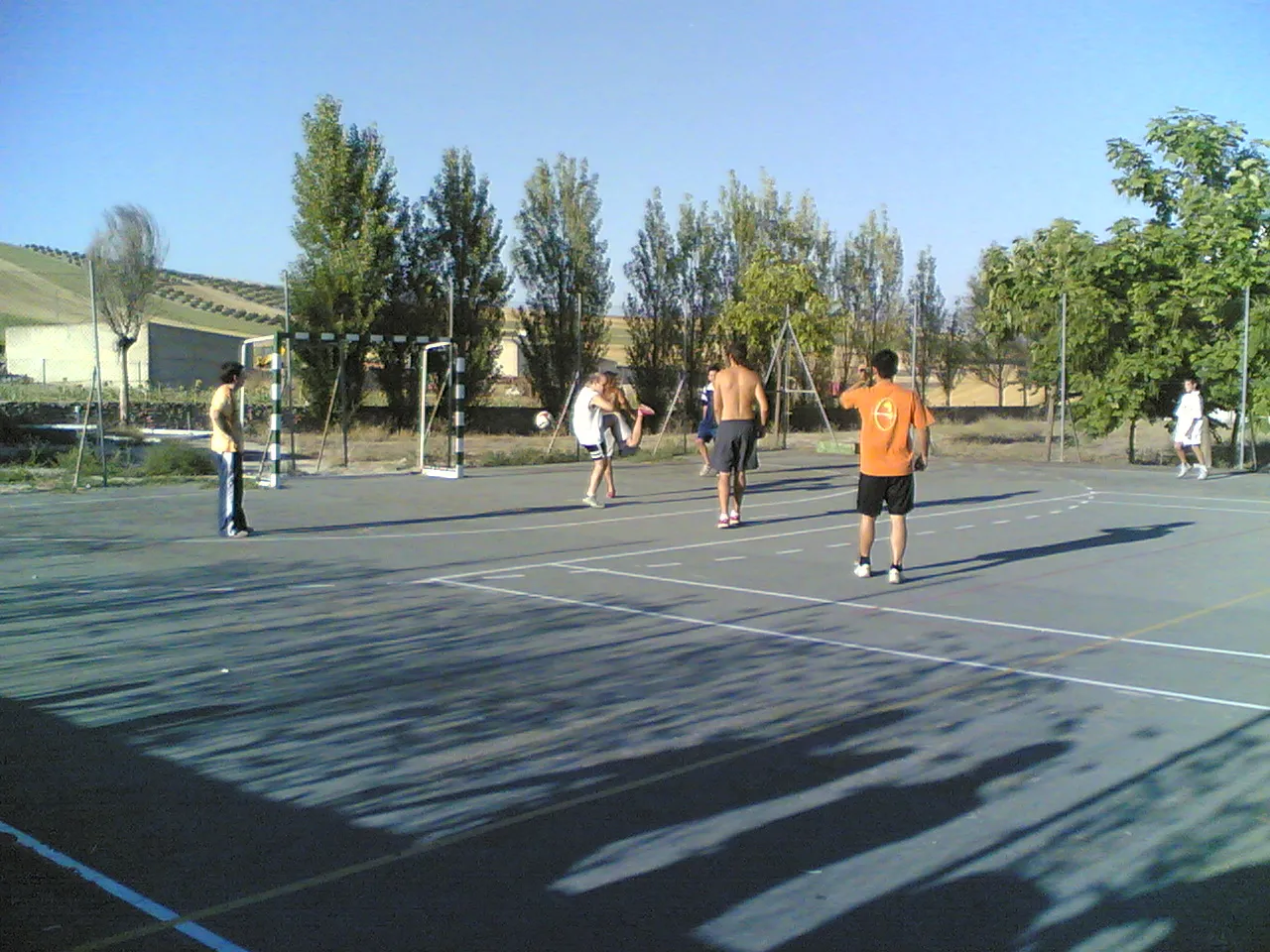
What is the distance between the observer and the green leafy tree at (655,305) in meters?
44.3

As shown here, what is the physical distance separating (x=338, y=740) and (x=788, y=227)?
3843 cm

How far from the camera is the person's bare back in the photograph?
14.2m

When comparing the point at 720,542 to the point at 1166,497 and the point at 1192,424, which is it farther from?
the point at 1192,424

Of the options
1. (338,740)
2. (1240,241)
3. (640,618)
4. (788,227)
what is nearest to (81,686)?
(338,740)

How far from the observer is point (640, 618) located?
889 cm

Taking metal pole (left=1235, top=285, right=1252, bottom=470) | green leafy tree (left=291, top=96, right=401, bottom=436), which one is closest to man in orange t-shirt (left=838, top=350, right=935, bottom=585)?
metal pole (left=1235, top=285, right=1252, bottom=470)

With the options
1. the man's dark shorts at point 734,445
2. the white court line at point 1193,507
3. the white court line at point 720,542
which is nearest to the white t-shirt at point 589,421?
the man's dark shorts at point 734,445

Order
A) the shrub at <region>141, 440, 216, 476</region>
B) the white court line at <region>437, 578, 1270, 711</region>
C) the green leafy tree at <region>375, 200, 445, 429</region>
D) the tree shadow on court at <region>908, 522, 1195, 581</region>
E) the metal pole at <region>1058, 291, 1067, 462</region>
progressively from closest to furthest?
the white court line at <region>437, 578, 1270, 711</region> → the tree shadow on court at <region>908, 522, 1195, 581</region> → the shrub at <region>141, 440, 216, 476</region> → the metal pole at <region>1058, 291, 1067, 462</region> → the green leafy tree at <region>375, 200, 445, 429</region>

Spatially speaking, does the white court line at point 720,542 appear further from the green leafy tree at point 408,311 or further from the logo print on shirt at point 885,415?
the green leafy tree at point 408,311

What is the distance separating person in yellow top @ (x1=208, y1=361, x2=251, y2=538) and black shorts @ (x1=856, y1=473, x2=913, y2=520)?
6440mm

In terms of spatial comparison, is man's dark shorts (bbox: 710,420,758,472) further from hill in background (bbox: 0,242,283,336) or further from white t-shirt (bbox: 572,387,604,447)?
hill in background (bbox: 0,242,283,336)

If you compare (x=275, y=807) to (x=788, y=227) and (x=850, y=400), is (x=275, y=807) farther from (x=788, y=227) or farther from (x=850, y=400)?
(x=788, y=227)

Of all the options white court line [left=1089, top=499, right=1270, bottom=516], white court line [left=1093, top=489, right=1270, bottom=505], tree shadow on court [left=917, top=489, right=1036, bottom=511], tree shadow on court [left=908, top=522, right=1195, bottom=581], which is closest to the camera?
tree shadow on court [left=908, top=522, right=1195, bottom=581]

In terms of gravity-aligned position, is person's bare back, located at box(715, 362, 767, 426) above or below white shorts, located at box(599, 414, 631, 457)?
above
